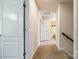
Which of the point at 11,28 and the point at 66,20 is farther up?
the point at 66,20

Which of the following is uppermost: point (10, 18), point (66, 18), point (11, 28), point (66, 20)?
point (66, 18)

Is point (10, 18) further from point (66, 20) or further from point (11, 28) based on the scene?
point (66, 20)

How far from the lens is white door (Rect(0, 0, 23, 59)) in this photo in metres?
3.73

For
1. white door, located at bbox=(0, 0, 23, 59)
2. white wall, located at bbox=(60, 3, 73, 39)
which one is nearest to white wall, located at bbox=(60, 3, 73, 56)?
white wall, located at bbox=(60, 3, 73, 39)

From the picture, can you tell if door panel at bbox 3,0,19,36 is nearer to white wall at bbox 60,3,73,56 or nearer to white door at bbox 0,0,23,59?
white door at bbox 0,0,23,59

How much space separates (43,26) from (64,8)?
254 inches

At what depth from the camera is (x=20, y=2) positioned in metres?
3.75

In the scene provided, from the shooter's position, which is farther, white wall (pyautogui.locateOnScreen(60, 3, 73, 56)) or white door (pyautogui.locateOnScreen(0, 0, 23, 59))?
white wall (pyautogui.locateOnScreen(60, 3, 73, 56))

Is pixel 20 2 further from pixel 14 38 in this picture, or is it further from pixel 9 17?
pixel 14 38

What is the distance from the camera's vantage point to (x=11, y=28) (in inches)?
148

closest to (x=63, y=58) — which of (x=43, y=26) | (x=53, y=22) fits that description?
(x=43, y=26)

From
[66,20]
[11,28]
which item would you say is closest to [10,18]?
[11,28]

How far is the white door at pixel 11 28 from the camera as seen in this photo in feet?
12.3

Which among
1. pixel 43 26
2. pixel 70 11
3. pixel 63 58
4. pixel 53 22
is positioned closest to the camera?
pixel 63 58
